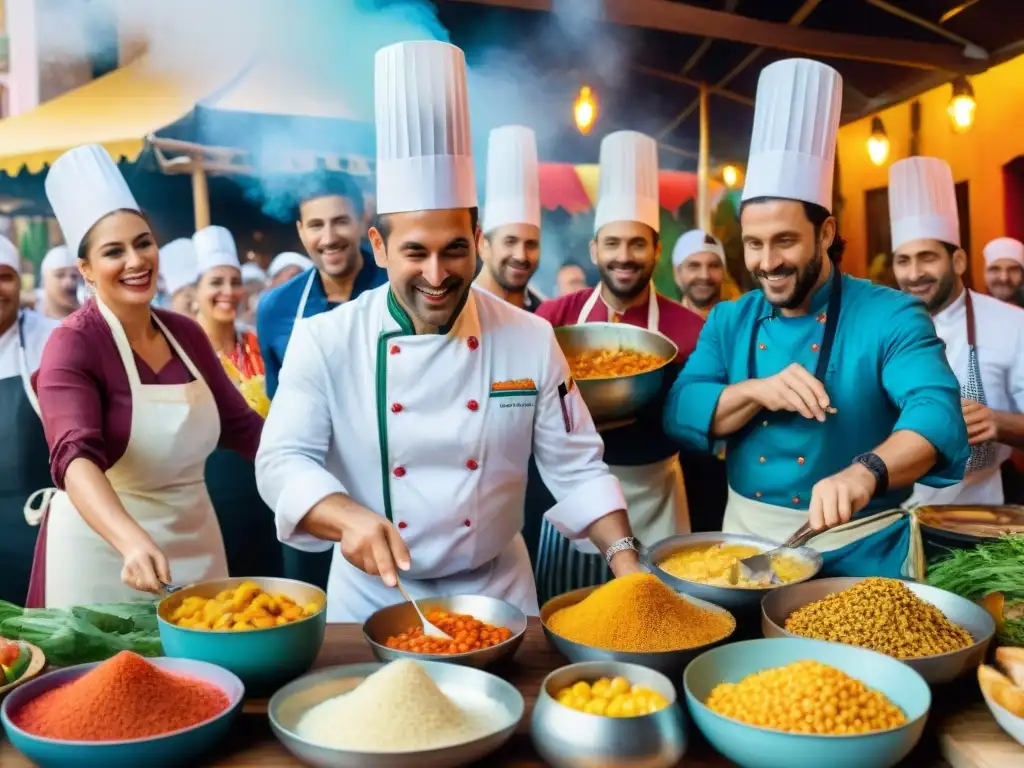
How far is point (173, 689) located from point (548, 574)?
1.89 m

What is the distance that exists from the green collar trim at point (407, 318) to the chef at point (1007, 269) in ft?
10.7

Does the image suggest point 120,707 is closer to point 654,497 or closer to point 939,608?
point 939,608

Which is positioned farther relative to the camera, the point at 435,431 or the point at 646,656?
the point at 435,431

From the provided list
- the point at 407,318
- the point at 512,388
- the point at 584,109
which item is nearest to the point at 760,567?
the point at 512,388

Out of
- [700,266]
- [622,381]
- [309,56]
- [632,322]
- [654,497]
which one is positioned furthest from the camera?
[700,266]

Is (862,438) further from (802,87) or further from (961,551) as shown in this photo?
(802,87)

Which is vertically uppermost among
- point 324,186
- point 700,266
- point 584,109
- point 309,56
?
point 309,56

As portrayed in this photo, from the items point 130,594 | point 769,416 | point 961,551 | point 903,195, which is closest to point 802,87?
point 769,416

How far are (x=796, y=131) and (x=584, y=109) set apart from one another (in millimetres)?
2191

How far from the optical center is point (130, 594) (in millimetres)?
2502

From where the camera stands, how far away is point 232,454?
360 cm

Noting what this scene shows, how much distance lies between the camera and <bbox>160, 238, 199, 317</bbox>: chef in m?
4.08

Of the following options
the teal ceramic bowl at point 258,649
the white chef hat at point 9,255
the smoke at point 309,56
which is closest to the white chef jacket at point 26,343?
the white chef hat at point 9,255

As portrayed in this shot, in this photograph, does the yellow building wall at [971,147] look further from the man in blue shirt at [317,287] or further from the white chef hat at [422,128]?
the white chef hat at [422,128]
